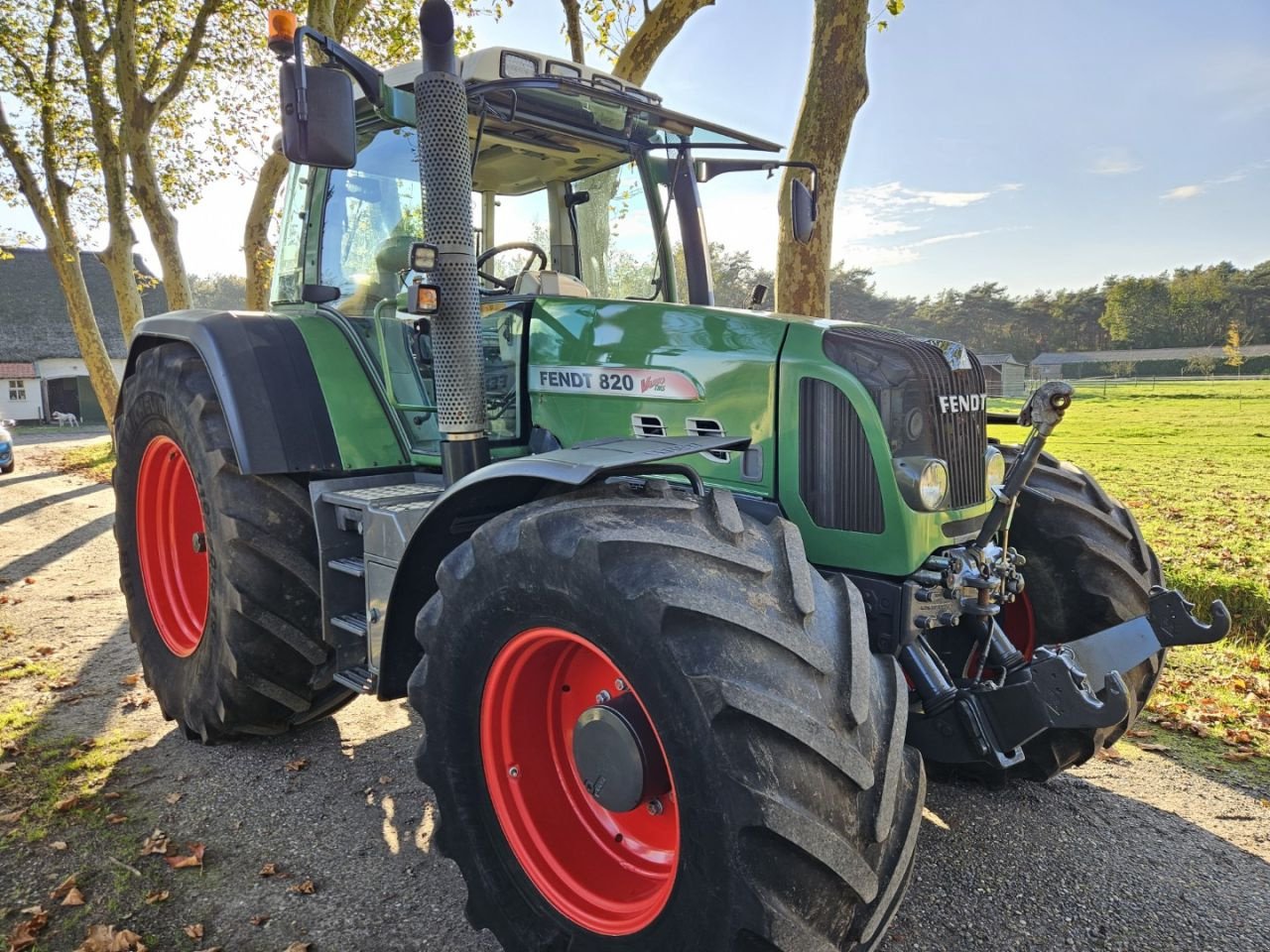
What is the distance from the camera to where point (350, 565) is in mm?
3078

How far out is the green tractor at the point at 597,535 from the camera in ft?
5.65

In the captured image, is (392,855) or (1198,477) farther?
(1198,477)

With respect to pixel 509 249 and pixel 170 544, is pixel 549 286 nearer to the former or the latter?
pixel 509 249

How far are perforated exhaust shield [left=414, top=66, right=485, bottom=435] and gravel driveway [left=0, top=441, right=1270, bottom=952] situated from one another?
1.47m

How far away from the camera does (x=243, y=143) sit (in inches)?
631

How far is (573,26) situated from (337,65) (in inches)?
385

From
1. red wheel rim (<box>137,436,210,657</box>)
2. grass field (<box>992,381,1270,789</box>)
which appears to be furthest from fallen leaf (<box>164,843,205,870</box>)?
grass field (<box>992,381,1270,789</box>)

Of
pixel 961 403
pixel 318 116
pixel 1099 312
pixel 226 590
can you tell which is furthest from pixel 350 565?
pixel 1099 312

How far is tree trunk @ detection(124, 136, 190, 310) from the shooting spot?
1230cm

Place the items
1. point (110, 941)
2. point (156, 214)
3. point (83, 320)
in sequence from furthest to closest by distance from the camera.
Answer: point (83, 320) < point (156, 214) < point (110, 941)

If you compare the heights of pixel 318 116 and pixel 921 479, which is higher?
pixel 318 116

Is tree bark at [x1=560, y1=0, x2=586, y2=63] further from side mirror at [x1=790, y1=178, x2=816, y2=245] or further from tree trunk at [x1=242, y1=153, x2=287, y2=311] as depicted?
side mirror at [x1=790, y1=178, x2=816, y2=245]

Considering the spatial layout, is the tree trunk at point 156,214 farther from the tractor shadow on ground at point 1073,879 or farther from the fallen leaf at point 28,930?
the tractor shadow on ground at point 1073,879

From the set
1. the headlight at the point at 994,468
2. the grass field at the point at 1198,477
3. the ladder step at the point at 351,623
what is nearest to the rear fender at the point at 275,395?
the ladder step at the point at 351,623
